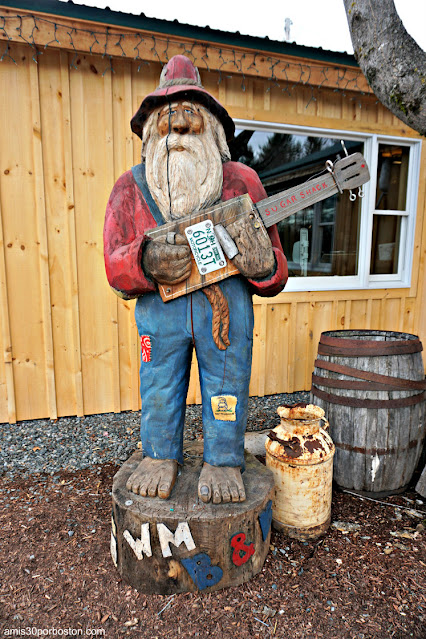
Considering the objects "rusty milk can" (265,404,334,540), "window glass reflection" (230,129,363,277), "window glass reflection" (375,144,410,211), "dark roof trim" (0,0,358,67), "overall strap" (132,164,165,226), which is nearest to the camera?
"overall strap" (132,164,165,226)

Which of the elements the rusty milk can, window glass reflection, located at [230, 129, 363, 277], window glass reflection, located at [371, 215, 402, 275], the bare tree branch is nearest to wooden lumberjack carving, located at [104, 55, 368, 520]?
the rusty milk can

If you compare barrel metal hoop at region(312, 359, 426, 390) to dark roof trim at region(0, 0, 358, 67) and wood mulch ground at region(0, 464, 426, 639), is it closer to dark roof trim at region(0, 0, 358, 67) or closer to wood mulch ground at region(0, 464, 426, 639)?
wood mulch ground at region(0, 464, 426, 639)

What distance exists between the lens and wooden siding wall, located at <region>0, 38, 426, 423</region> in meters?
2.89

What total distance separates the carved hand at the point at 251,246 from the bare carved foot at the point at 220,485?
0.77 m

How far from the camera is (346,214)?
392cm

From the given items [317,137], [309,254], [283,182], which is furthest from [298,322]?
[317,137]

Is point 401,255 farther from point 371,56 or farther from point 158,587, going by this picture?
point 158,587

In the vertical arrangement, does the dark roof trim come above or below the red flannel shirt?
above

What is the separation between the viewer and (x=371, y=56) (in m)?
1.99

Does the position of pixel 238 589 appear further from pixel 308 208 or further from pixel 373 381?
pixel 308 208

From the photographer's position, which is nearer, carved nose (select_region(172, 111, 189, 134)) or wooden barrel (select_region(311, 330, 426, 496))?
carved nose (select_region(172, 111, 189, 134))

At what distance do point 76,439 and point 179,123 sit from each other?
2.23 m

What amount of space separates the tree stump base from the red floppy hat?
4.82 ft

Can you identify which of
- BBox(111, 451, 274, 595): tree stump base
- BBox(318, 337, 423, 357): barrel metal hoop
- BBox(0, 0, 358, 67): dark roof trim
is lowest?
BBox(111, 451, 274, 595): tree stump base
